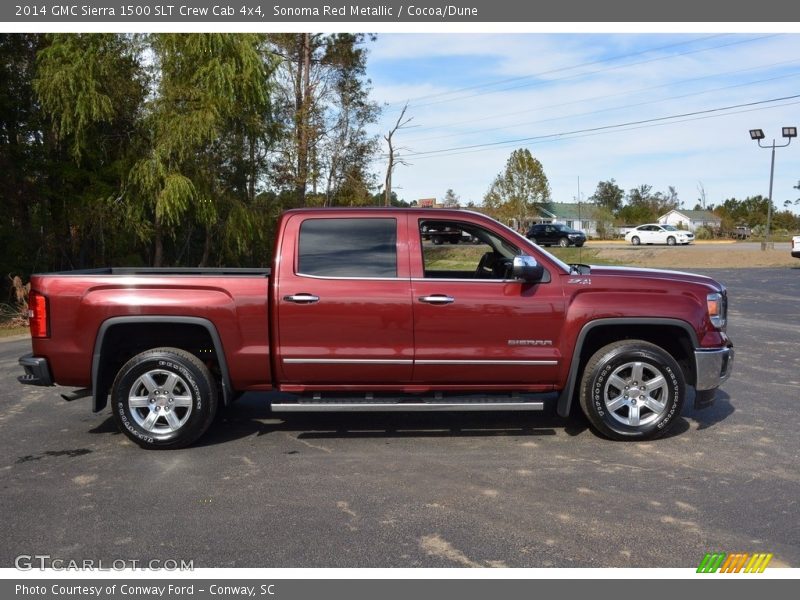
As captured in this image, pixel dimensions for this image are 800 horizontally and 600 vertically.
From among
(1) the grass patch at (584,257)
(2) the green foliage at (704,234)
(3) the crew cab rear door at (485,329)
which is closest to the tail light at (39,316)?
(3) the crew cab rear door at (485,329)

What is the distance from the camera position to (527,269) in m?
5.33

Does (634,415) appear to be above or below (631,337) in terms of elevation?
below

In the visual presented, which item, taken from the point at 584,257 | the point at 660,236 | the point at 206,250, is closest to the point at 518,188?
the point at 660,236

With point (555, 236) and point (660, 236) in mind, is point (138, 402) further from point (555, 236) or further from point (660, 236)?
point (660, 236)

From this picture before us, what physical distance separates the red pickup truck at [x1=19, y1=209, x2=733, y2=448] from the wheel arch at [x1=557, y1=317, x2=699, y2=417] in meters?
0.02

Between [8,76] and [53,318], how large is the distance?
49.0 feet

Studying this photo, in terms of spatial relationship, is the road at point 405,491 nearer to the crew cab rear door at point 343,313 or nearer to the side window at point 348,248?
the crew cab rear door at point 343,313

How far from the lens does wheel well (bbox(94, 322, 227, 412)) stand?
5.52m

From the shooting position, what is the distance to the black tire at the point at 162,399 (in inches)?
214

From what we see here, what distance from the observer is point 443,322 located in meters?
5.42

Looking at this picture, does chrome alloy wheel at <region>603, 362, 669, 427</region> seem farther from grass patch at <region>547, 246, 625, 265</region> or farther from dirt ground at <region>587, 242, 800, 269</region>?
dirt ground at <region>587, 242, 800, 269</region>

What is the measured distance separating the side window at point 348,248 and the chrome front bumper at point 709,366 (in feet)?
8.68

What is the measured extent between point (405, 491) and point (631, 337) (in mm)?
2561

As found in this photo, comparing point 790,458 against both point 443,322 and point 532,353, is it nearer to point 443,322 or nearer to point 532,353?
point 532,353
